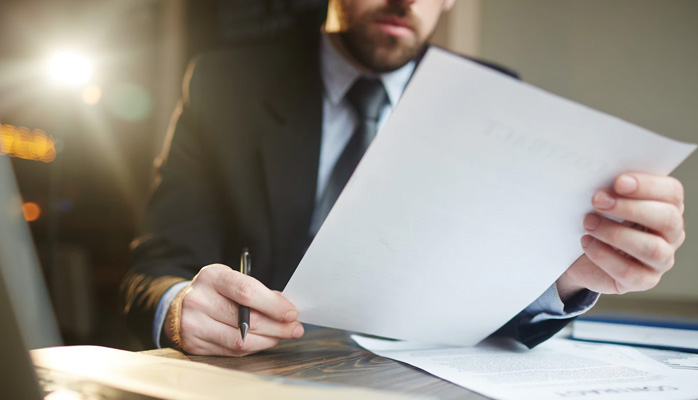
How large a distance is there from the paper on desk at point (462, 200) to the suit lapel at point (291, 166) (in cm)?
40

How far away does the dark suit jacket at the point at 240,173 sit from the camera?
33.8 inches

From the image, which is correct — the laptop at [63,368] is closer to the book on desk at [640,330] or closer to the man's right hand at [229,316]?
the man's right hand at [229,316]

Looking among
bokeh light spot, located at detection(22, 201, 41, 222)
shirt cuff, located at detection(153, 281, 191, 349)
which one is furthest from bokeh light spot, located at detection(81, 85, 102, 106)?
shirt cuff, located at detection(153, 281, 191, 349)

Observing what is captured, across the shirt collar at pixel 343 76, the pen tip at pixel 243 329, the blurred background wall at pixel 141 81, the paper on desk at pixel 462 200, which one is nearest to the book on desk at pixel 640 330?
the paper on desk at pixel 462 200

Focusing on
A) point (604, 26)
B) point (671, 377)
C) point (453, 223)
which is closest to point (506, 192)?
point (453, 223)

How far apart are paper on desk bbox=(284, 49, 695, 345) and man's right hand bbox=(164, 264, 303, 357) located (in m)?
0.02

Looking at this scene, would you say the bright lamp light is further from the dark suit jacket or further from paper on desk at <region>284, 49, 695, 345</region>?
paper on desk at <region>284, 49, 695, 345</region>

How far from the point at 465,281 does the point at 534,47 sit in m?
1.14

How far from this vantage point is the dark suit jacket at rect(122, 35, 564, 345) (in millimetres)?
858

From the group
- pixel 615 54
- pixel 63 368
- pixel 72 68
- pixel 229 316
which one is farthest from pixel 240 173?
pixel 72 68

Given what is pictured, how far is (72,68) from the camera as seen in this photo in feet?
7.00

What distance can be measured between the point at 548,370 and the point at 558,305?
12 centimetres

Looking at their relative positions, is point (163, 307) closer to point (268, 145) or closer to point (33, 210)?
point (268, 145)

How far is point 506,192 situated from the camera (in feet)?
1.26
